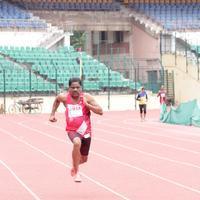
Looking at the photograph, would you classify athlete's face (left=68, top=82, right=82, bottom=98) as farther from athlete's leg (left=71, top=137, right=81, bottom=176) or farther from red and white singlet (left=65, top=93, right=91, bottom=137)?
athlete's leg (left=71, top=137, right=81, bottom=176)

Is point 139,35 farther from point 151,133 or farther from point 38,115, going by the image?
point 151,133

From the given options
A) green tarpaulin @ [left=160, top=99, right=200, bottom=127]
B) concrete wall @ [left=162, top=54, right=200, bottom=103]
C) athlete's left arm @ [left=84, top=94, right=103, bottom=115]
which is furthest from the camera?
concrete wall @ [left=162, top=54, right=200, bottom=103]

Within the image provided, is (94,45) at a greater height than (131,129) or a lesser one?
greater

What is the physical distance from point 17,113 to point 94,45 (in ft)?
72.8

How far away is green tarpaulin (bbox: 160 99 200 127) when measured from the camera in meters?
27.8

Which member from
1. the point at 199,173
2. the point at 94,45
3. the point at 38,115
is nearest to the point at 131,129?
the point at 38,115

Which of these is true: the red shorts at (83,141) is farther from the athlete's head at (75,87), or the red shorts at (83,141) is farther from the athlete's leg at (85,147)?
the athlete's head at (75,87)

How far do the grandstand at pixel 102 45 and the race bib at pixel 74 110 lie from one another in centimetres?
2910

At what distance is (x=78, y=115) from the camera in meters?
11.0

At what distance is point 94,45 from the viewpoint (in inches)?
2329

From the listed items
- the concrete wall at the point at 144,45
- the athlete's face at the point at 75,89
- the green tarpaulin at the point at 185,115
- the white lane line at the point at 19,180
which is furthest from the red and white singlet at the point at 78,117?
the concrete wall at the point at 144,45

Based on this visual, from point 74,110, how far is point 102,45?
47808 millimetres

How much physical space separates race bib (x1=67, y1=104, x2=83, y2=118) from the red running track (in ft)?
3.85

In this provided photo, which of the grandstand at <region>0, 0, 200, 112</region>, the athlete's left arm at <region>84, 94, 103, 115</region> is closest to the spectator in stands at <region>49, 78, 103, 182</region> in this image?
the athlete's left arm at <region>84, 94, 103, 115</region>
